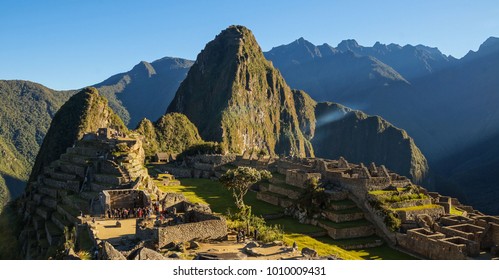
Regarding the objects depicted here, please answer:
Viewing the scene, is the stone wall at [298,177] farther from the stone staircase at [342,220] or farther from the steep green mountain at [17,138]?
the steep green mountain at [17,138]

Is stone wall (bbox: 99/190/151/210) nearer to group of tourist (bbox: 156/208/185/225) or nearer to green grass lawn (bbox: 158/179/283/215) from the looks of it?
group of tourist (bbox: 156/208/185/225)

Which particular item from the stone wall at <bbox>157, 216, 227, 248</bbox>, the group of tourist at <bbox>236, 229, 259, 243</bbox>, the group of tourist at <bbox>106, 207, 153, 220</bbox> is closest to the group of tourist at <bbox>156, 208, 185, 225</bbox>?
the stone wall at <bbox>157, 216, 227, 248</bbox>

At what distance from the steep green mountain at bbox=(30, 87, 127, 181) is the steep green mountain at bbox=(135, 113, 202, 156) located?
8.77 m

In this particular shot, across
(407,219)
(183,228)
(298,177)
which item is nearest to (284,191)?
(298,177)

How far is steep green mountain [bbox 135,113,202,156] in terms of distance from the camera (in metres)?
132

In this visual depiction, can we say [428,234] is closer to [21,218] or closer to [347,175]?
[347,175]

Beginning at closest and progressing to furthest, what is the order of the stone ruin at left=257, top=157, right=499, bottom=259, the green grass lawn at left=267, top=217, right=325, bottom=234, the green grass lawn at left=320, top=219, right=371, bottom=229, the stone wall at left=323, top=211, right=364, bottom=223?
the stone ruin at left=257, top=157, right=499, bottom=259 → the green grass lawn at left=267, top=217, right=325, bottom=234 → the green grass lawn at left=320, top=219, right=371, bottom=229 → the stone wall at left=323, top=211, right=364, bottom=223

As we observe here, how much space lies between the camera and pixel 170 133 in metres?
145

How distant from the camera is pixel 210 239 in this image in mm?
24062

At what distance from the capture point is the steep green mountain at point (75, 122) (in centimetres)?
10919

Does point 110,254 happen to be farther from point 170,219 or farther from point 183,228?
point 170,219

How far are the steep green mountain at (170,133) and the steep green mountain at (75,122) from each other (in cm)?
877
